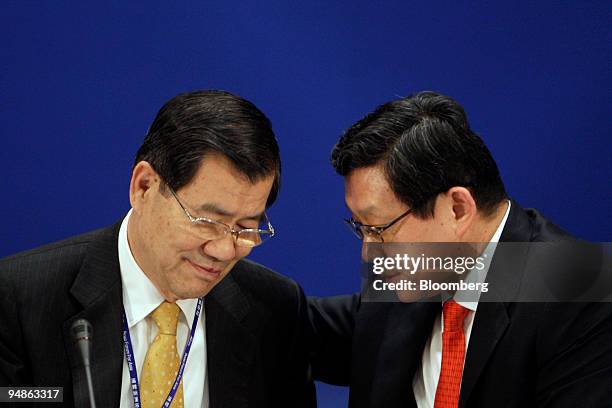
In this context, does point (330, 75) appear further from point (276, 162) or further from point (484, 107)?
point (276, 162)

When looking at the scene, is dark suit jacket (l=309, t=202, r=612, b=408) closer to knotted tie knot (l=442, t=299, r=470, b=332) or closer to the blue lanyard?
knotted tie knot (l=442, t=299, r=470, b=332)

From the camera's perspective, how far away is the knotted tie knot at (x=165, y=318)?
7.43ft

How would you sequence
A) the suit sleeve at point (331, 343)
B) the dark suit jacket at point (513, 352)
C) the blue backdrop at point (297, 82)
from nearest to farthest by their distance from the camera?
the dark suit jacket at point (513, 352), the suit sleeve at point (331, 343), the blue backdrop at point (297, 82)

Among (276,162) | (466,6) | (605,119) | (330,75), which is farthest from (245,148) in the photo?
(605,119)

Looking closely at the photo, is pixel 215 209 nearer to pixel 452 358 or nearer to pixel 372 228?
pixel 372 228

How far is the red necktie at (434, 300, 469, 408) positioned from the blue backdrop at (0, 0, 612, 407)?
71 cm

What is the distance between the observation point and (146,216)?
221cm

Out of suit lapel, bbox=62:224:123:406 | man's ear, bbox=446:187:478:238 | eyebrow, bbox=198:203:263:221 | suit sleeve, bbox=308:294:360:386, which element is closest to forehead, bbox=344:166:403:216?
man's ear, bbox=446:187:478:238

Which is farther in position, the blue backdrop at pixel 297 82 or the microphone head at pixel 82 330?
the blue backdrop at pixel 297 82

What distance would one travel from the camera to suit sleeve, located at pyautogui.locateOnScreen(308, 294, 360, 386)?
106 inches

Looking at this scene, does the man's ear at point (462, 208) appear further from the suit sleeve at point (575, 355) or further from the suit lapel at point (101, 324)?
the suit lapel at point (101, 324)

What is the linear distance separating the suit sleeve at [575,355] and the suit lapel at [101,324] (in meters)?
0.98

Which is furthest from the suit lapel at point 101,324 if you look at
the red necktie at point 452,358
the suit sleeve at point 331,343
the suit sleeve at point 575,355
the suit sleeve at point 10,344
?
the suit sleeve at point 575,355

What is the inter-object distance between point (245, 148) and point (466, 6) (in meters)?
1.12
